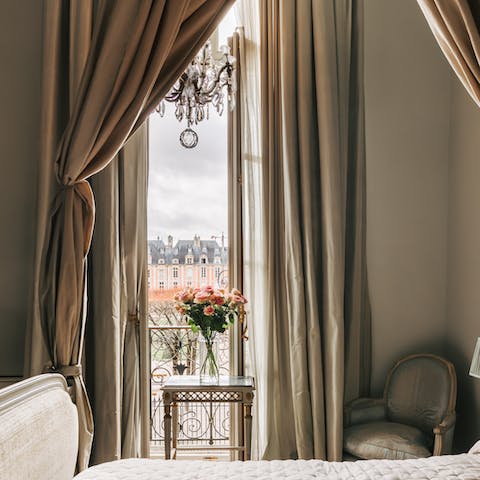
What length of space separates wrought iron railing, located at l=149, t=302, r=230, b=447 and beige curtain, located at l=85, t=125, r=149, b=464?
1.41 feet

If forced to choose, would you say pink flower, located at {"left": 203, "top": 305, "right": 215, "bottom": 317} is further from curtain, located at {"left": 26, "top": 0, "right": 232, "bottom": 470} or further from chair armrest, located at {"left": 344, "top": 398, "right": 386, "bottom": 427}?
chair armrest, located at {"left": 344, "top": 398, "right": 386, "bottom": 427}

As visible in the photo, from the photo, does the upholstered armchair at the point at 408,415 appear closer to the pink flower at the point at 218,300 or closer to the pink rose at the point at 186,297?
the pink flower at the point at 218,300

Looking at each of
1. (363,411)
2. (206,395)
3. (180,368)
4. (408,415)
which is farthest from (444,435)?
(180,368)

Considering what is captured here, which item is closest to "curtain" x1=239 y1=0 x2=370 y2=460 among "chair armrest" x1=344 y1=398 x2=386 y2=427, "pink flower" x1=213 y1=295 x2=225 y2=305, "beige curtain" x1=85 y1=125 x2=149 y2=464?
"chair armrest" x1=344 y1=398 x2=386 y2=427

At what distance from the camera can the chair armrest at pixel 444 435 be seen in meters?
2.91

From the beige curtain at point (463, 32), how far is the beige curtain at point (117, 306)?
1.74 m

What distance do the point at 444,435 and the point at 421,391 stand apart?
340 millimetres

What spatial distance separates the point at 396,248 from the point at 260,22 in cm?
160

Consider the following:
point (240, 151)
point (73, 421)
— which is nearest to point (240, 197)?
point (240, 151)

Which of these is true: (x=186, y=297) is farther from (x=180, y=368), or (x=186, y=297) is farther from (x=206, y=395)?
(x=180, y=368)

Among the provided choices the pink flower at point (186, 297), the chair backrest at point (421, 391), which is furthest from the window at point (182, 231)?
the chair backrest at point (421, 391)

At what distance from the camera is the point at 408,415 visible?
3.29 metres

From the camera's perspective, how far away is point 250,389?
322cm

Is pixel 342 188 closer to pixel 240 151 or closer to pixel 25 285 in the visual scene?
pixel 240 151
